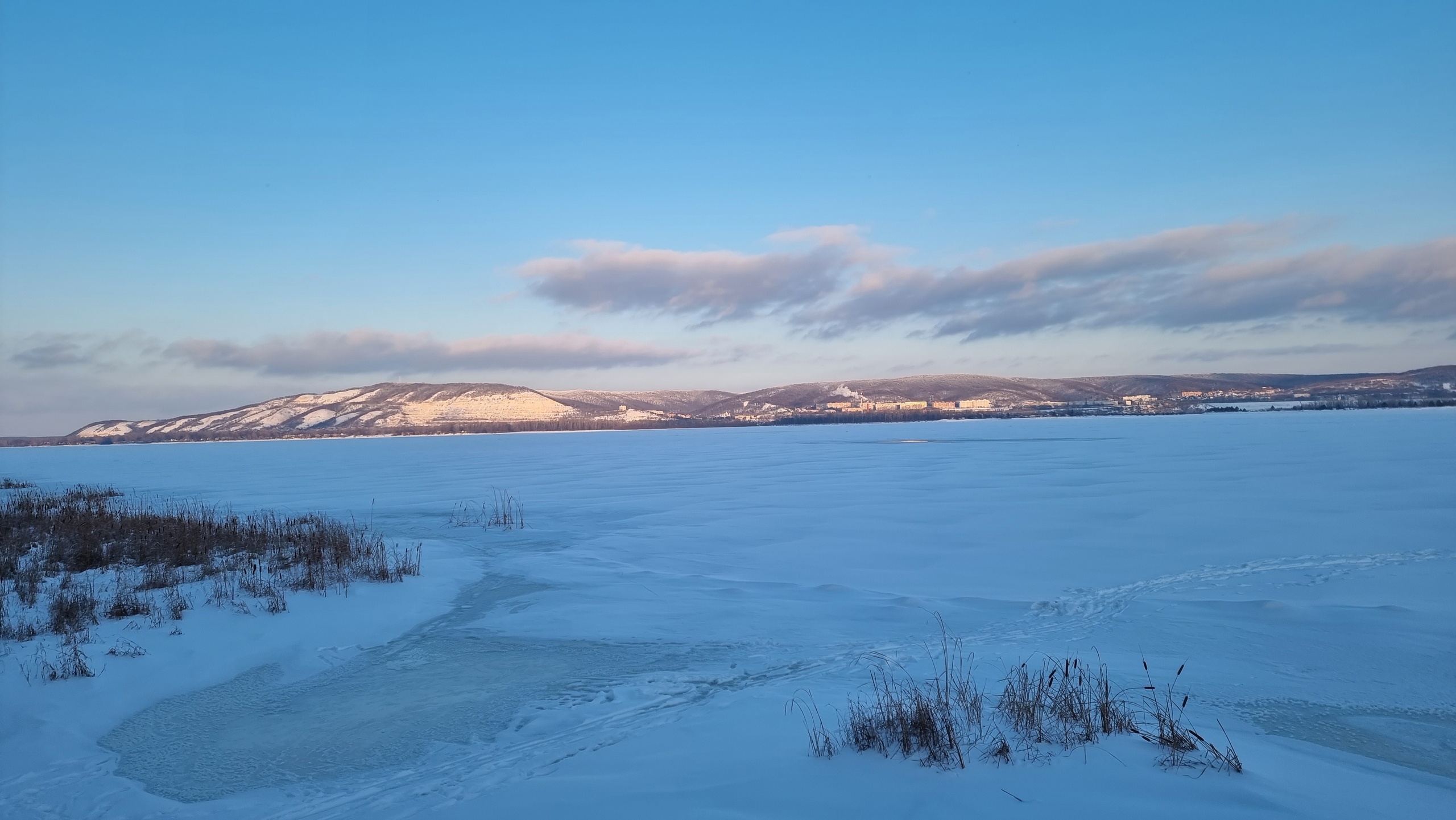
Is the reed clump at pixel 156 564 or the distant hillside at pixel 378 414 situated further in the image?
the distant hillside at pixel 378 414

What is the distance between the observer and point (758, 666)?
7031mm

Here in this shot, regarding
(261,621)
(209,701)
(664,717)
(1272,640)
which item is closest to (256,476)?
(261,621)

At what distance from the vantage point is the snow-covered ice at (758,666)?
4441 millimetres

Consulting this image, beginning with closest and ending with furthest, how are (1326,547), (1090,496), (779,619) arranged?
1. (779,619)
2. (1326,547)
3. (1090,496)

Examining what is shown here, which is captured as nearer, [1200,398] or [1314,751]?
[1314,751]

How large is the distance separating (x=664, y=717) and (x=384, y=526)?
1412 centimetres

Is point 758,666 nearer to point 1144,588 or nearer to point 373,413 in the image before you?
point 1144,588

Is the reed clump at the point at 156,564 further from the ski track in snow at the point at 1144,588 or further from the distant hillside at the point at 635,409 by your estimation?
the distant hillside at the point at 635,409

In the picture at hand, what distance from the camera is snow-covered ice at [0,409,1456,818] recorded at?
175 inches

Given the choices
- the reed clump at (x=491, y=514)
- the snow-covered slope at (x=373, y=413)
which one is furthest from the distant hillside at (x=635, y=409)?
the reed clump at (x=491, y=514)

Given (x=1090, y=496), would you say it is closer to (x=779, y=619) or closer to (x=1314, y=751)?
(x=779, y=619)

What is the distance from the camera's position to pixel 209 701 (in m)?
6.59

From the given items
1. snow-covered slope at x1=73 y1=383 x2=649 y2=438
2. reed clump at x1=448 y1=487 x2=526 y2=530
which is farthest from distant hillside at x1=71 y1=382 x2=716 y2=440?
reed clump at x1=448 y1=487 x2=526 y2=530

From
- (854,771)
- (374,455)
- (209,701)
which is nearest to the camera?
(854,771)
